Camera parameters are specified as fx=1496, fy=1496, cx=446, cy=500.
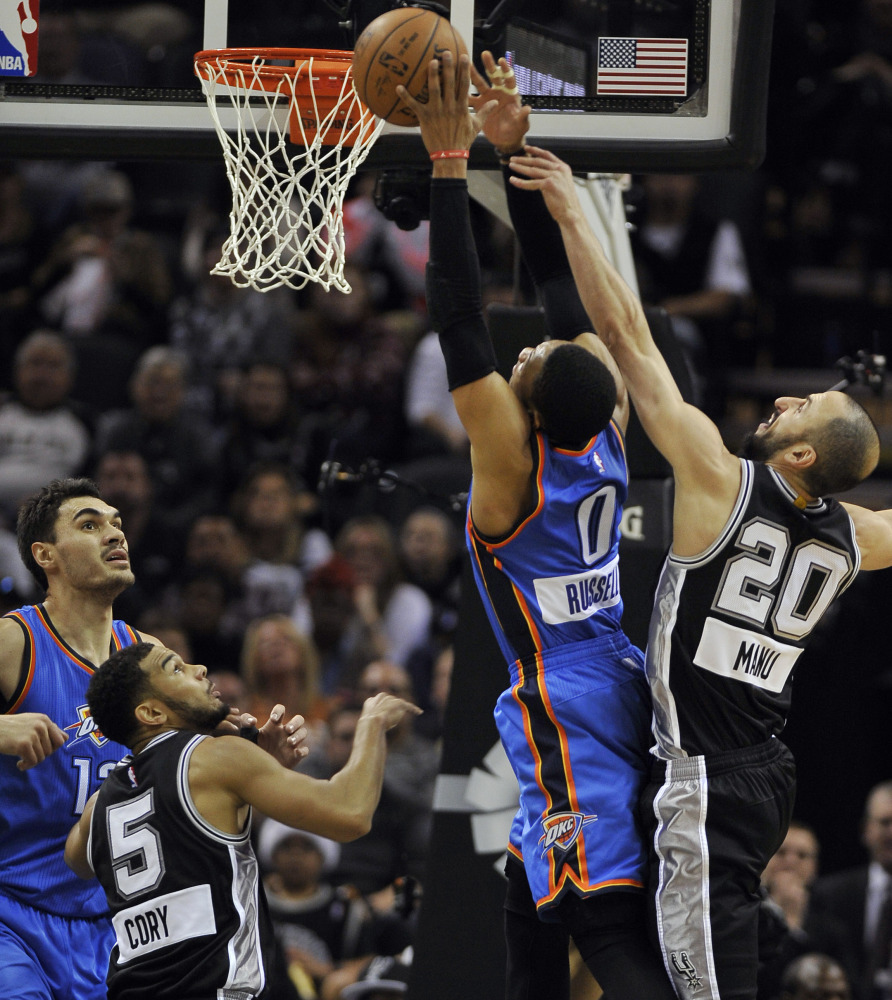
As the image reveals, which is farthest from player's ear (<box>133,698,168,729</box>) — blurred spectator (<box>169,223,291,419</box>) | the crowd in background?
blurred spectator (<box>169,223,291,419</box>)

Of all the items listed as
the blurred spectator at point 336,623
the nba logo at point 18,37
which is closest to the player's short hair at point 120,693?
the nba logo at point 18,37

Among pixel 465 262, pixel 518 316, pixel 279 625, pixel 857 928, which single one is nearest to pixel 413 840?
pixel 279 625

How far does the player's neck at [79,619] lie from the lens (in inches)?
190

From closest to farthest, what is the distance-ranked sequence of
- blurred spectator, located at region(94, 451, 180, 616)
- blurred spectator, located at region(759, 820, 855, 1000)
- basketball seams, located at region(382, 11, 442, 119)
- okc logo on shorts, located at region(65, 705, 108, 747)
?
basketball seams, located at region(382, 11, 442, 119)
okc logo on shorts, located at region(65, 705, 108, 747)
blurred spectator, located at region(759, 820, 855, 1000)
blurred spectator, located at region(94, 451, 180, 616)

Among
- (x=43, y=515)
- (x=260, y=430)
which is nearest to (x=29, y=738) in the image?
(x=43, y=515)

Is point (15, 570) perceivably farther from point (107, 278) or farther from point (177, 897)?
point (177, 897)

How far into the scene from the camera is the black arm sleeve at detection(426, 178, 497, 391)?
3.89m

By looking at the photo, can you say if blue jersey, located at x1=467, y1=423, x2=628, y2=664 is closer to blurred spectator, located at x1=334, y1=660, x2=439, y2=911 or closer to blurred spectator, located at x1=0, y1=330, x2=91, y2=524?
blurred spectator, located at x1=334, y1=660, x2=439, y2=911

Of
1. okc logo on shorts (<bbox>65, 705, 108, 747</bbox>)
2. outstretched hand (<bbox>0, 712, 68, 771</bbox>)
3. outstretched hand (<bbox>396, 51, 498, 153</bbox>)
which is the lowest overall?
okc logo on shorts (<bbox>65, 705, 108, 747</bbox>)

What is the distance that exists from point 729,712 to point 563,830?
53 centimetres

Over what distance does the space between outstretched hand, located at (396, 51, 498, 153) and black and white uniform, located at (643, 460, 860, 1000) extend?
1164 mm

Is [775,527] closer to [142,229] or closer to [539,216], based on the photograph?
[539,216]

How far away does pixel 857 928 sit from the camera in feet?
26.5

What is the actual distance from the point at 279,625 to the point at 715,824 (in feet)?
17.7
